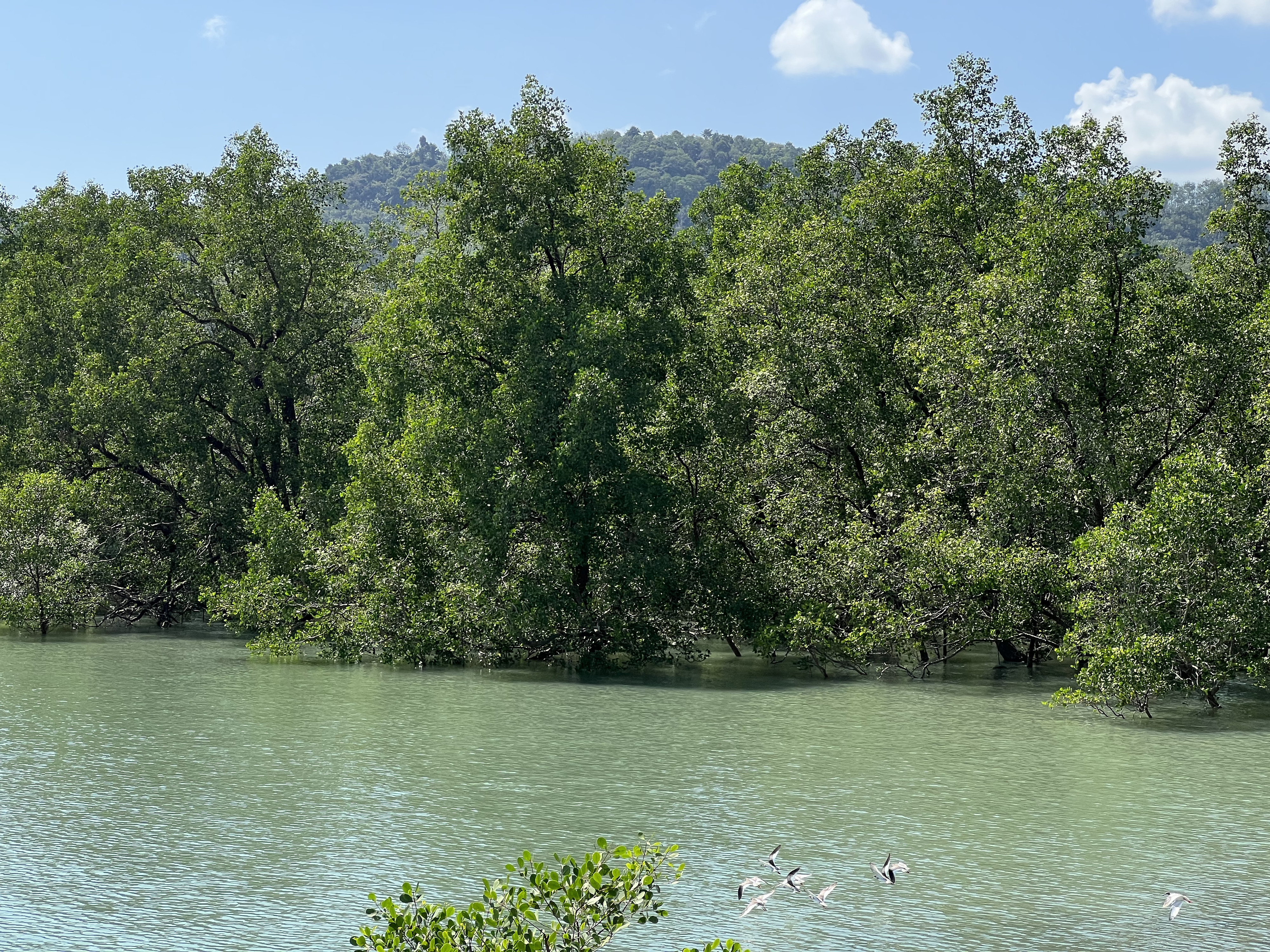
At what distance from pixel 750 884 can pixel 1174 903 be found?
3935mm

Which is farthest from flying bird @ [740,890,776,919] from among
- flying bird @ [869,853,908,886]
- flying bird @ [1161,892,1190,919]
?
flying bird @ [1161,892,1190,919]

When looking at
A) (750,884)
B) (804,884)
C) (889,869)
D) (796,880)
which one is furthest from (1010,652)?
(796,880)

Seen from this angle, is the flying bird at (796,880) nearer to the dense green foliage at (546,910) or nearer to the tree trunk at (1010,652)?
the dense green foliage at (546,910)

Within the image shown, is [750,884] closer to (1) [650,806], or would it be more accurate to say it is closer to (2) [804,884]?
(2) [804,884]

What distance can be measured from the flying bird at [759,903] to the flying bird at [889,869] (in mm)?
996

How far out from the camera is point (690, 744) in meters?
21.2

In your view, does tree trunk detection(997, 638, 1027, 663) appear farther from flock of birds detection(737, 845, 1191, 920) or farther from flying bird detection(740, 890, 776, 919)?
flying bird detection(740, 890, 776, 919)

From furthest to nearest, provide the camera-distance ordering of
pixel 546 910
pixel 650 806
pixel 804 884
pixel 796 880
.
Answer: pixel 650 806 < pixel 804 884 < pixel 796 880 < pixel 546 910

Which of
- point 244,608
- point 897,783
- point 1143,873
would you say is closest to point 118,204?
point 244,608

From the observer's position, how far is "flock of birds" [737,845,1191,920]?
11.3 metres

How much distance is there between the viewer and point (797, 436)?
32.5 metres

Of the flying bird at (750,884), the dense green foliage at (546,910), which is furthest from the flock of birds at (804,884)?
the dense green foliage at (546,910)

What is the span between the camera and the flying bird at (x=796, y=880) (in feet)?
36.7

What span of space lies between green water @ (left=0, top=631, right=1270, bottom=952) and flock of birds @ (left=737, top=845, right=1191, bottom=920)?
14 cm
